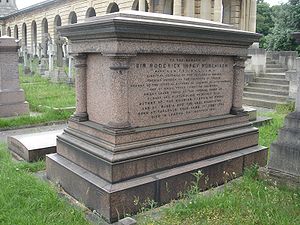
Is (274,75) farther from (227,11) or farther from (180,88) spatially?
(227,11)

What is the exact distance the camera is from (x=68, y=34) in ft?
14.9

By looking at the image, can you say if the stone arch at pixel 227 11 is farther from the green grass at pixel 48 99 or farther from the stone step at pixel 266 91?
the green grass at pixel 48 99

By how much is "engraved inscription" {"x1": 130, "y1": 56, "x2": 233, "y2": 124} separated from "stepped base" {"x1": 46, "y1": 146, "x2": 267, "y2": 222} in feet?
2.24

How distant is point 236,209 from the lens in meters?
3.64

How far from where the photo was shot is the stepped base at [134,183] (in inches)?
146

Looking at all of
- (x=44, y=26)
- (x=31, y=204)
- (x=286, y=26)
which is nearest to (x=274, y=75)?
(x=286, y=26)

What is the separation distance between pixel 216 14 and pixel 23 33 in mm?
43522

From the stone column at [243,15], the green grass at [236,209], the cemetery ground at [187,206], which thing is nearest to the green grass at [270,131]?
the cemetery ground at [187,206]

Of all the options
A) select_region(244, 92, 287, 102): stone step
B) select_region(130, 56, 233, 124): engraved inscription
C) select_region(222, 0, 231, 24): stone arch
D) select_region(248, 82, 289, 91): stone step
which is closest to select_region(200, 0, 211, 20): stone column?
select_region(222, 0, 231, 24): stone arch

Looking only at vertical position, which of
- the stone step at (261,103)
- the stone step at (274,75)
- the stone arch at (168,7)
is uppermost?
the stone arch at (168,7)

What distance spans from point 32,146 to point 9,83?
14.4ft

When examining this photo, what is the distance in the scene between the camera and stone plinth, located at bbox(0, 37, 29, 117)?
30.5ft

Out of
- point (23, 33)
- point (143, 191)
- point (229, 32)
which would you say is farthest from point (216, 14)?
point (23, 33)

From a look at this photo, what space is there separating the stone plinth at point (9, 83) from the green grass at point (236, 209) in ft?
21.8
